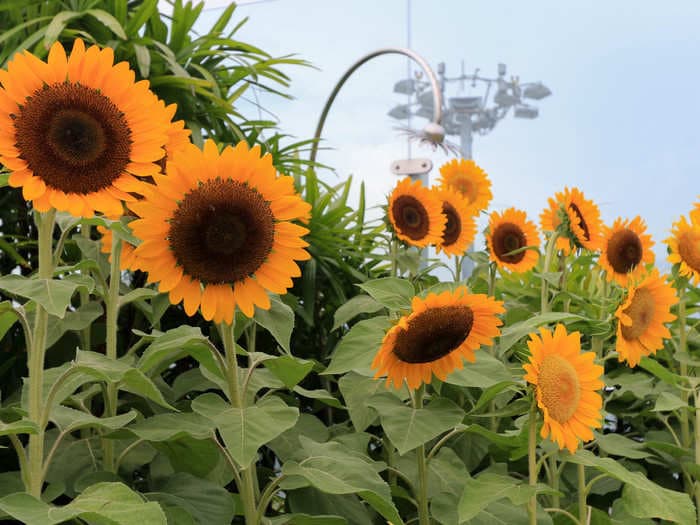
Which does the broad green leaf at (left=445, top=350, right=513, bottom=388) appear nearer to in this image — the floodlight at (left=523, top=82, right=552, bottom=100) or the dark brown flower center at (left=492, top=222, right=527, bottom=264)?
the dark brown flower center at (left=492, top=222, right=527, bottom=264)

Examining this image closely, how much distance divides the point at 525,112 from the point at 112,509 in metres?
5.43

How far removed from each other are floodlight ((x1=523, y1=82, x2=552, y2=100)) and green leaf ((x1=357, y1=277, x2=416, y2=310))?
15.4 ft

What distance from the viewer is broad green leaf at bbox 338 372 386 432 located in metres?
0.85

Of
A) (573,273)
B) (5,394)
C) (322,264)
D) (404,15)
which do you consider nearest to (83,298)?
(5,394)

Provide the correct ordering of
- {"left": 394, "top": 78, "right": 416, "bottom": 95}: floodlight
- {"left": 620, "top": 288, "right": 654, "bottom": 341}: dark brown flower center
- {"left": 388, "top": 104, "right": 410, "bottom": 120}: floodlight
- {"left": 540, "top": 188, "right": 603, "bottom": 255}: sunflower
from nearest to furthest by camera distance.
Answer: {"left": 620, "top": 288, "right": 654, "bottom": 341}: dark brown flower center < {"left": 540, "top": 188, "right": 603, "bottom": 255}: sunflower < {"left": 394, "top": 78, "right": 416, "bottom": 95}: floodlight < {"left": 388, "top": 104, "right": 410, "bottom": 120}: floodlight

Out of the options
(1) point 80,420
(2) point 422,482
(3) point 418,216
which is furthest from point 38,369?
(3) point 418,216

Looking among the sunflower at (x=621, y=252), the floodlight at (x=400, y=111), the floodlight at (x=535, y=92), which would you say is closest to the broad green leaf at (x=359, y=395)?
the sunflower at (x=621, y=252)

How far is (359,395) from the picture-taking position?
0.89m

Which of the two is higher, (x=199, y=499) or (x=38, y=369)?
(x=38, y=369)

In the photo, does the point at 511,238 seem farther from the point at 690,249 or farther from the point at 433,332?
the point at 433,332

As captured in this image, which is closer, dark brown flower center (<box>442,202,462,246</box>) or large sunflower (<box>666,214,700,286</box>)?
large sunflower (<box>666,214,700,286</box>)

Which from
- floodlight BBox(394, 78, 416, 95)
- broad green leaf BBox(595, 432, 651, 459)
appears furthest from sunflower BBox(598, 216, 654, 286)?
floodlight BBox(394, 78, 416, 95)

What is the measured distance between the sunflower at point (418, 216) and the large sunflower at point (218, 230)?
0.60m

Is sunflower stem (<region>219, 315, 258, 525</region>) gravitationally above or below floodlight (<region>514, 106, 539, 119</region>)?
below
